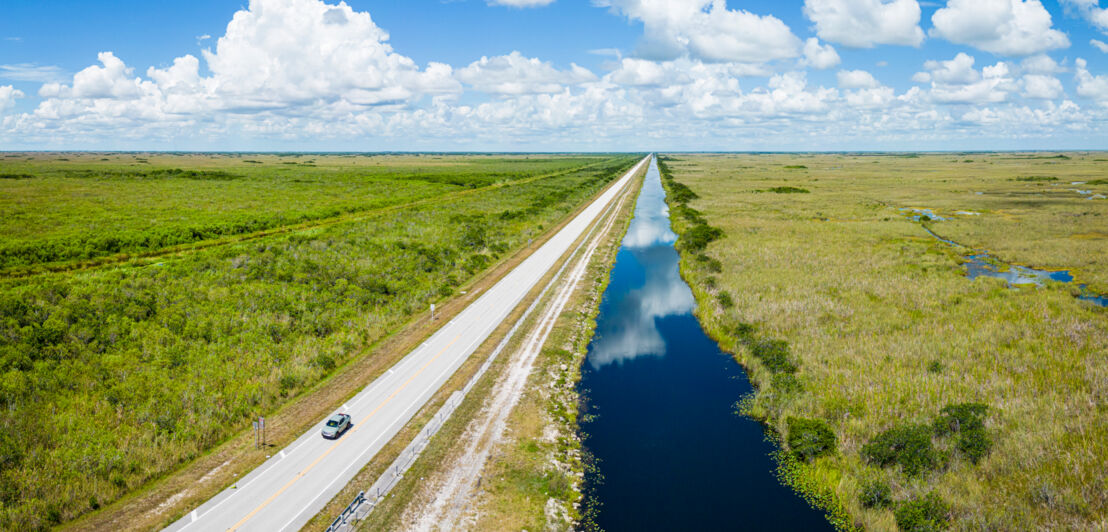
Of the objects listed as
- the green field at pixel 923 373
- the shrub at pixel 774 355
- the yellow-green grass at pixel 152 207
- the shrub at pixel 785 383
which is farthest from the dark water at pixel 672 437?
the yellow-green grass at pixel 152 207

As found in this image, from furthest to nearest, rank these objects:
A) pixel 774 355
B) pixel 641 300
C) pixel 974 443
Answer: pixel 641 300 < pixel 774 355 < pixel 974 443

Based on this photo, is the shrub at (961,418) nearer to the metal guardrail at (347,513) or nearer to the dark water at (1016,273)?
the metal guardrail at (347,513)

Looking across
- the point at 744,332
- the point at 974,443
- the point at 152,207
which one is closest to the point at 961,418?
the point at 974,443

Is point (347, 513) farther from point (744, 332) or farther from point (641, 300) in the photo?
point (641, 300)

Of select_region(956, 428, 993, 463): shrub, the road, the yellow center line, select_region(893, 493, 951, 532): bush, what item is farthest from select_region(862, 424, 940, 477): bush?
the yellow center line

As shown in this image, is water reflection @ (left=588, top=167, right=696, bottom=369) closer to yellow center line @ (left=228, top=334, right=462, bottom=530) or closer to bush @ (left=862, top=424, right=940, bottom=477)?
yellow center line @ (left=228, top=334, right=462, bottom=530)

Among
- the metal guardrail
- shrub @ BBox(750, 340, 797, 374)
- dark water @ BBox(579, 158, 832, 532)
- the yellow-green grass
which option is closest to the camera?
the metal guardrail
